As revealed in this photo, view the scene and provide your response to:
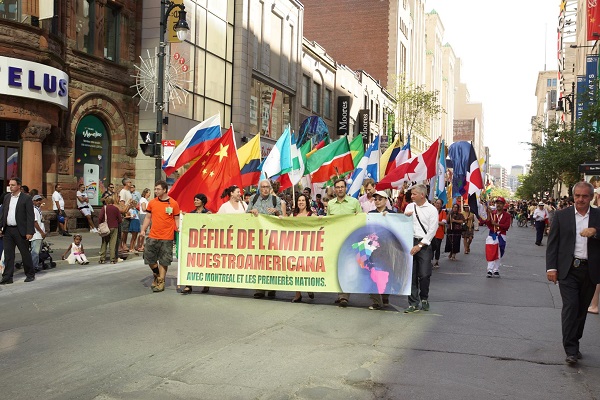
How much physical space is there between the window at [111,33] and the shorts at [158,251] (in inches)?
609

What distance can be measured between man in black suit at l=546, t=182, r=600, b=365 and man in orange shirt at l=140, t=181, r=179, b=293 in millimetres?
5845

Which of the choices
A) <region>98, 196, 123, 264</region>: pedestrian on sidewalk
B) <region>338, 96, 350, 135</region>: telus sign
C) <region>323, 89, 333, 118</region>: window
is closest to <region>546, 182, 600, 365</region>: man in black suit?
<region>98, 196, 123, 264</region>: pedestrian on sidewalk

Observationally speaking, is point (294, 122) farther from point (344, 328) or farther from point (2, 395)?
point (2, 395)

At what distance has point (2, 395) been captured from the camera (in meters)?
4.75

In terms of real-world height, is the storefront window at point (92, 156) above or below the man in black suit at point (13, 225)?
above

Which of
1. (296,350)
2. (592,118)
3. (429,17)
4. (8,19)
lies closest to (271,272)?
(296,350)

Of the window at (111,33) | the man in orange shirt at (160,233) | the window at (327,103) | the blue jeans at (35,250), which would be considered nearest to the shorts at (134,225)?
the blue jeans at (35,250)

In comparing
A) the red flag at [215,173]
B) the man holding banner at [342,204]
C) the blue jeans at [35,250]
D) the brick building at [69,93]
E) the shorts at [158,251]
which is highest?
the brick building at [69,93]

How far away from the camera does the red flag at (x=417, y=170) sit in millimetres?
14969

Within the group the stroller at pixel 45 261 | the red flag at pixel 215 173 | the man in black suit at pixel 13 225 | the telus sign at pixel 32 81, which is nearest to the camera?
the man in black suit at pixel 13 225

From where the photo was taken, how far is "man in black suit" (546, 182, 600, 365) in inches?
238

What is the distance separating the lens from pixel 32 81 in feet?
58.3

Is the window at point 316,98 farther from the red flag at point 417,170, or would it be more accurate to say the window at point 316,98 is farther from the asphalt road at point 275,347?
the asphalt road at point 275,347

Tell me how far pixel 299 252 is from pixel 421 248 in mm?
1833
